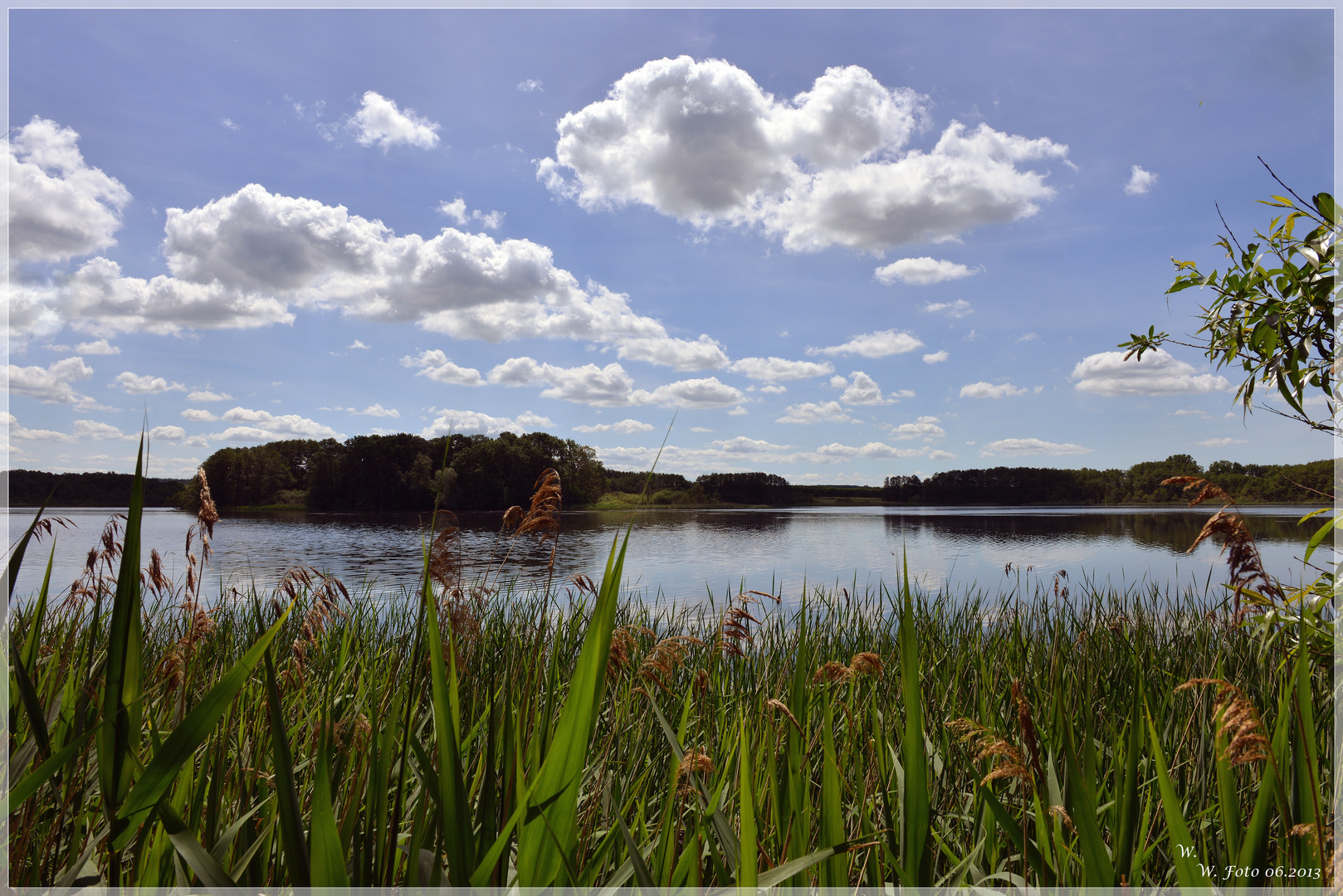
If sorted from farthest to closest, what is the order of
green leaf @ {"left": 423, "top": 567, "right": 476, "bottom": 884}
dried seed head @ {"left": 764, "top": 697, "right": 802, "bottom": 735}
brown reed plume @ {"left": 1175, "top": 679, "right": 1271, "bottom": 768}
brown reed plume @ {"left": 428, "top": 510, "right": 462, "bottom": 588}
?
brown reed plume @ {"left": 428, "top": 510, "right": 462, "bottom": 588} < dried seed head @ {"left": 764, "top": 697, "right": 802, "bottom": 735} < brown reed plume @ {"left": 1175, "top": 679, "right": 1271, "bottom": 768} < green leaf @ {"left": 423, "top": 567, "right": 476, "bottom": 884}

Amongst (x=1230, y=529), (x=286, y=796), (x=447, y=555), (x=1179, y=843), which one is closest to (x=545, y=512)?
(x=447, y=555)

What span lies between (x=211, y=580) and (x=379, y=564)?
3922mm

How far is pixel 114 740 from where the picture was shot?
98 centimetres

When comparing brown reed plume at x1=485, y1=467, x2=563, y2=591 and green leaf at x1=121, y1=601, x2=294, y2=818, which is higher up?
brown reed plume at x1=485, y1=467, x2=563, y2=591

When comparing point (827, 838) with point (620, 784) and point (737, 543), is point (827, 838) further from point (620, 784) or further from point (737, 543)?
point (737, 543)

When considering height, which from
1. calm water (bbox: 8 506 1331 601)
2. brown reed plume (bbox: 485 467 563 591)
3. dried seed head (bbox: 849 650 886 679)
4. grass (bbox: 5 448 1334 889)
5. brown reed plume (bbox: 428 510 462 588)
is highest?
brown reed plume (bbox: 485 467 563 591)

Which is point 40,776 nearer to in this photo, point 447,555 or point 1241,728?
point 447,555

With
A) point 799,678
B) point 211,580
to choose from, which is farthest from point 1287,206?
point 211,580

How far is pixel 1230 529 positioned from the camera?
2.25 m

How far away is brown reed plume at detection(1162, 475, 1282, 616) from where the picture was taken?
2133 millimetres

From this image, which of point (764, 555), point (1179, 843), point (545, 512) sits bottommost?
point (764, 555)

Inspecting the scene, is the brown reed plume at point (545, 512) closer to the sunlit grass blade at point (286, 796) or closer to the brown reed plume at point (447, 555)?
the brown reed plume at point (447, 555)

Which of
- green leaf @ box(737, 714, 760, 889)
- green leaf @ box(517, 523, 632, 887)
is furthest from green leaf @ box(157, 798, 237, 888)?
green leaf @ box(737, 714, 760, 889)

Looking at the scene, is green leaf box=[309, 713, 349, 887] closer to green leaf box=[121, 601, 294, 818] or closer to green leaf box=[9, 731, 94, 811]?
green leaf box=[121, 601, 294, 818]
